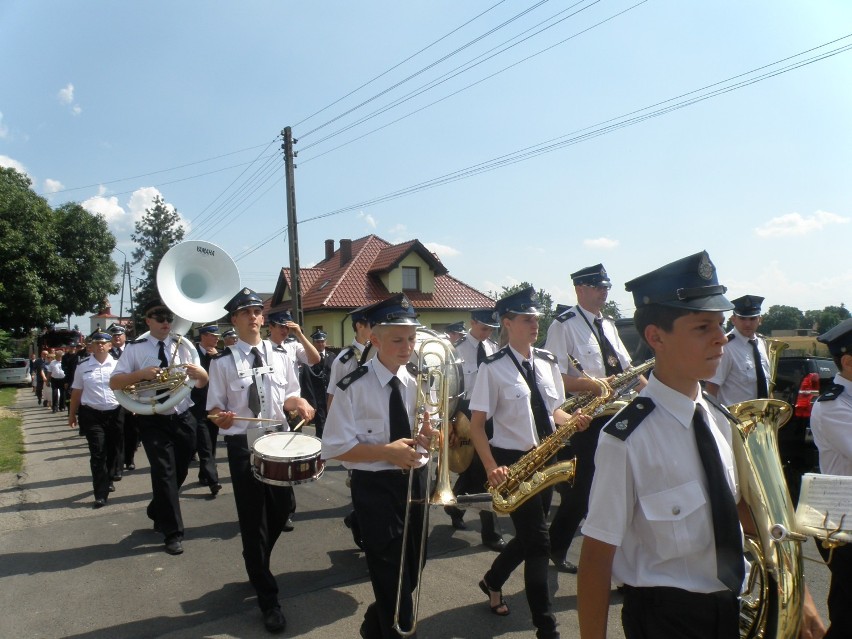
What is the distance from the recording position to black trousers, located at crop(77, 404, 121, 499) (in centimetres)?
752

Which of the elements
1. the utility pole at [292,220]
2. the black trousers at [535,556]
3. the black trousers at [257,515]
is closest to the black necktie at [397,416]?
the black trousers at [535,556]

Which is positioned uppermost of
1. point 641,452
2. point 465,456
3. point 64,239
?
point 64,239

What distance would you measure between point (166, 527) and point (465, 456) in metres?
3.01

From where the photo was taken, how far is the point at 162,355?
20.6 feet

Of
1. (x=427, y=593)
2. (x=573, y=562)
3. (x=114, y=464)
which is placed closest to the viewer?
(x=427, y=593)

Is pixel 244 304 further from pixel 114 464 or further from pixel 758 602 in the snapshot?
pixel 114 464

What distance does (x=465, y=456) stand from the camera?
4664 millimetres

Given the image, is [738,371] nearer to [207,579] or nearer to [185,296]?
[207,579]

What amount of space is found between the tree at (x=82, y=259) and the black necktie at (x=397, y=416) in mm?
33838

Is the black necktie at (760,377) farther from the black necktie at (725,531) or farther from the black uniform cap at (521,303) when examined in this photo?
the black necktie at (725,531)

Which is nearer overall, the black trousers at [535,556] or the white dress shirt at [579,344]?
the black trousers at [535,556]

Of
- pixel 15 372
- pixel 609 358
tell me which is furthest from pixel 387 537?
pixel 15 372

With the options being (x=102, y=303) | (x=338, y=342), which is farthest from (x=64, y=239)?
(x=338, y=342)

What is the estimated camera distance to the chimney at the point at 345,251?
112ft
